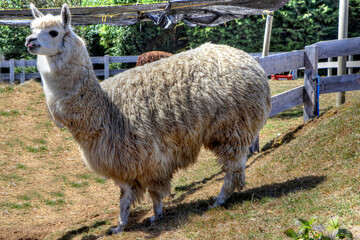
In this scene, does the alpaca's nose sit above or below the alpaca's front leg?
above

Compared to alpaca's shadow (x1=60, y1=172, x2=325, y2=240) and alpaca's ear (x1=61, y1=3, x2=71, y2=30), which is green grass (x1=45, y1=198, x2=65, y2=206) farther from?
alpaca's ear (x1=61, y1=3, x2=71, y2=30)

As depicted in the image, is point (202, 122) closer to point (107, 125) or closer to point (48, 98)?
point (107, 125)

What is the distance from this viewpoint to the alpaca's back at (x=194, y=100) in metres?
4.91

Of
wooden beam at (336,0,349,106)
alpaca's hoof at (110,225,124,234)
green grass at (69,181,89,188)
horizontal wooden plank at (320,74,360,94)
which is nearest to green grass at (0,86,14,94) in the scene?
green grass at (69,181,89,188)

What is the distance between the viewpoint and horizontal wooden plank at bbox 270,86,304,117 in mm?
7352

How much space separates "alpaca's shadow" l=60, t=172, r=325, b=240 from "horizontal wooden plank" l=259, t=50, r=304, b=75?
2.59 meters

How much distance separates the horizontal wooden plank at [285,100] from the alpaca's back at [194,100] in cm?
222

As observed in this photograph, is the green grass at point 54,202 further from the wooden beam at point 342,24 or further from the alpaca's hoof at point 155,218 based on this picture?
the wooden beam at point 342,24

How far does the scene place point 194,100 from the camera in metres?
4.92

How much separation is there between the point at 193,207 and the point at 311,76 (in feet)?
13.0

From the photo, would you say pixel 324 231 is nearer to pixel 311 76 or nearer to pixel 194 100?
pixel 194 100

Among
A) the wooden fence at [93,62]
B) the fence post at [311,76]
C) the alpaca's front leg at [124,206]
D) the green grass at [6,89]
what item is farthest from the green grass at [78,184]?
the wooden fence at [93,62]

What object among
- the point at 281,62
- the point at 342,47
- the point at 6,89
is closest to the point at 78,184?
the point at 281,62

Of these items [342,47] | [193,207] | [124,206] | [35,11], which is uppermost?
[35,11]
